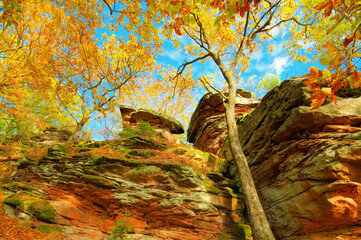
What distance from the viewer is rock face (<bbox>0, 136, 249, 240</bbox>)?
554cm

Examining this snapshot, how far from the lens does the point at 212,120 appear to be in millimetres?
14055

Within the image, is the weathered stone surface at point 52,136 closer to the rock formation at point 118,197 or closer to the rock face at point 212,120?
the rock formation at point 118,197

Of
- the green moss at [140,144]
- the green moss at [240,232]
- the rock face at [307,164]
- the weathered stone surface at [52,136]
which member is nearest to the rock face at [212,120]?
the green moss at [140,144]

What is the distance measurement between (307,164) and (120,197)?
6375mm

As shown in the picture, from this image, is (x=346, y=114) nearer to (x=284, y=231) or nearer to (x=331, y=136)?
(x=331, y=136)

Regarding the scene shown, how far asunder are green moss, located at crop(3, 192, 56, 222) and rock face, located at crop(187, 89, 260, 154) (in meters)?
9.92

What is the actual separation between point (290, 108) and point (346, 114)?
1.58 metres

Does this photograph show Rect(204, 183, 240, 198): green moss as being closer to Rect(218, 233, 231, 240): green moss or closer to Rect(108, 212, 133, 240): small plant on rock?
Rect(218, 233, 231, 240): green moss

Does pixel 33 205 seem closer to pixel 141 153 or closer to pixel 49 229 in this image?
pixel 49 229

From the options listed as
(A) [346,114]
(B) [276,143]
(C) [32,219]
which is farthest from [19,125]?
(A) [346,114]

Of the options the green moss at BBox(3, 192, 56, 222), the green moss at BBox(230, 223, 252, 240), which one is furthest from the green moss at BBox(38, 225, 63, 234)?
the green moss at BBox(230, 223, 252, 240)

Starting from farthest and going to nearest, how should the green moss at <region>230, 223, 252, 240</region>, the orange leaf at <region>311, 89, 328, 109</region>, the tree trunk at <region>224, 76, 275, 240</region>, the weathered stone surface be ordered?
the weathered stone surface, the green moss at <region>230, 223, 252, 240</region>, the tree trunk at <region>224, 76, 275, 240</region>, the orange leaf at <region>311, 89, 328, 109</region>

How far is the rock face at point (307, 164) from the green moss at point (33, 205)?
7071 mm

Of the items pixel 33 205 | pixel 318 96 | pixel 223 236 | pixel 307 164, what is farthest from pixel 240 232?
pixel 33 205
